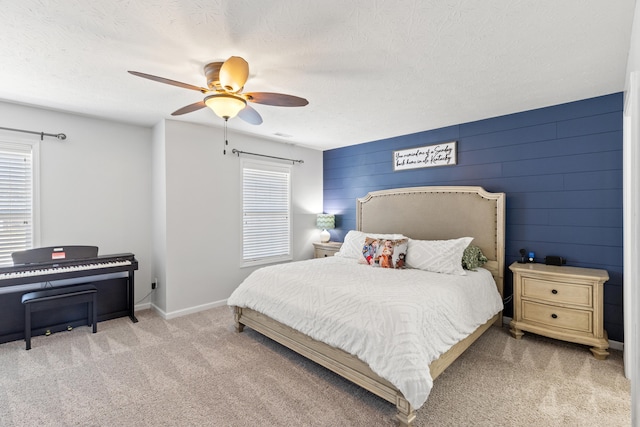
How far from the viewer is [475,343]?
3076 mm

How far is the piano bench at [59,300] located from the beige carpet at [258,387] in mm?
275

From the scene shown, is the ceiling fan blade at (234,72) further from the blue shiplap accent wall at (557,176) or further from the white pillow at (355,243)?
the blue shiplap accent wall at (557,176)

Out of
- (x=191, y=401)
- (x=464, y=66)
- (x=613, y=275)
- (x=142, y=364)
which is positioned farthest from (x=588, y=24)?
(x=142, y=364)

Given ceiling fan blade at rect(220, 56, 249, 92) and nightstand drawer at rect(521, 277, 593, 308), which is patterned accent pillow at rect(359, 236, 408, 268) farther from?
ceiling fan blade at rect(220, 56, 249, 92)

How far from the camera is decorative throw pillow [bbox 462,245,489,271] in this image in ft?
10.9

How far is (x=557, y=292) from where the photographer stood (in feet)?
9.56

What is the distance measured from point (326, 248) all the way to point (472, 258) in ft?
7.75

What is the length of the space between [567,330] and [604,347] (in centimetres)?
27

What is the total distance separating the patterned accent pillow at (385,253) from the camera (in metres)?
3.42

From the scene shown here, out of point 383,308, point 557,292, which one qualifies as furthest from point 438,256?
point 383,308

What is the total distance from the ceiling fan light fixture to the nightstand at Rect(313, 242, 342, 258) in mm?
3104

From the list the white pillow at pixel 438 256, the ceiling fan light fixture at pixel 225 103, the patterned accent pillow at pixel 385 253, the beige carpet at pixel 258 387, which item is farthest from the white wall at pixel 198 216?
the white pillow at pixel 438 256

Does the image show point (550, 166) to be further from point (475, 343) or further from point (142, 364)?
point (142, 364)

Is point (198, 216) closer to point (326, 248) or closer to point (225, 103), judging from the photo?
point (326, 248)
